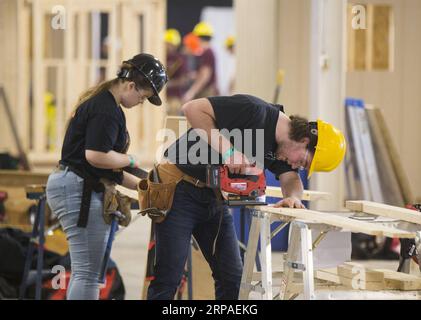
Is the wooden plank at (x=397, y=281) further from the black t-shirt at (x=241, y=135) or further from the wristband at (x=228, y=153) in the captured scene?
the wristband at (x=228, y=153)

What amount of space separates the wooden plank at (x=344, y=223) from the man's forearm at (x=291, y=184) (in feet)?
0.69

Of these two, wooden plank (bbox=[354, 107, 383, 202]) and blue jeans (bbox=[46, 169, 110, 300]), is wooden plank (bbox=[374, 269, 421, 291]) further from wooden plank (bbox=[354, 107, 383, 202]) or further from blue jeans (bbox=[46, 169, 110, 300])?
wooden plank (bbox=[354, 107, 383, 202])

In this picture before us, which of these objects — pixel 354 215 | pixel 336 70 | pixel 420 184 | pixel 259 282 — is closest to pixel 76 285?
pixel 259 282

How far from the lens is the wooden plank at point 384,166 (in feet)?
31.6

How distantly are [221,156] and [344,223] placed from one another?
74 centimetres

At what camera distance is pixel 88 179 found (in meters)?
5.11

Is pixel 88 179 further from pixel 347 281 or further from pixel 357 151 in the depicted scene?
pixel 357 151

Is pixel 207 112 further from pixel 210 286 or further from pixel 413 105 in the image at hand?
pixel 413 105

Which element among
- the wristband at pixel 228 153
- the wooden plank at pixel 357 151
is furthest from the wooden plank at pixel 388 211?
the wooden plank at pixel 357 151

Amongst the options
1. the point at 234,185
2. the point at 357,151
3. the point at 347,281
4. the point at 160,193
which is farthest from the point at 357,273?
the point at 357,151

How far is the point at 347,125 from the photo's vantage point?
9.62 meters

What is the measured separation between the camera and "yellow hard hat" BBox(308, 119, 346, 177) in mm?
4680

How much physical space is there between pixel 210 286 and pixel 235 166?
1.78 metres
